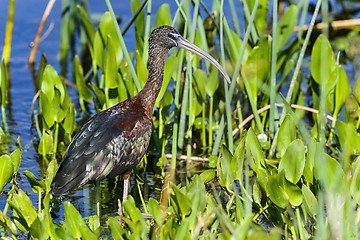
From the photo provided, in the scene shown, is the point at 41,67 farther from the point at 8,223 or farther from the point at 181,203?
the point at 181,203

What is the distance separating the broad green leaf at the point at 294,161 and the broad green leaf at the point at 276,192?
10cm

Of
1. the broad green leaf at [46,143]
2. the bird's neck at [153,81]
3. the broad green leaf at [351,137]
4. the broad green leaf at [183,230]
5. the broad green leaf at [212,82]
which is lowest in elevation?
the broad green leaf at [351,137]

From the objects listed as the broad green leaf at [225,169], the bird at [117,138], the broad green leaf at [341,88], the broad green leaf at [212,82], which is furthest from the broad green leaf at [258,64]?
the broad green leaf at [225,169]

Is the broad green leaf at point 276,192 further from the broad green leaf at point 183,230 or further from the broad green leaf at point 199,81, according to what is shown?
the broad green leaf at point 199,81

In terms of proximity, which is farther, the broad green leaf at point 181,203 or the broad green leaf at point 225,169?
the broad green leaf at point 225,169

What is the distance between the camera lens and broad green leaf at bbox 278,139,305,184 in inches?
160

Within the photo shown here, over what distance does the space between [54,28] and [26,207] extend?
21.6ft

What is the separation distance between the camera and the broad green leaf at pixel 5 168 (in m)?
4.31

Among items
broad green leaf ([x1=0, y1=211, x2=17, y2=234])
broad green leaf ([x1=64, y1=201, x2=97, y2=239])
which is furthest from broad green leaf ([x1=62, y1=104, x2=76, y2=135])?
broad green leaf ([x1=64, y1=201, x2=97, y2=239])

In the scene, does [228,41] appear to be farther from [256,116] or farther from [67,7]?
[67,7]

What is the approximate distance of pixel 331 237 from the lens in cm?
367

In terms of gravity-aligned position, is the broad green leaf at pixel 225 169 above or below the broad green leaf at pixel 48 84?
below

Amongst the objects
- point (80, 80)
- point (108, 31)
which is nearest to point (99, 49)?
→ point (108, 31)

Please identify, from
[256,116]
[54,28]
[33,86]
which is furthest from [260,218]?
[54,28]
